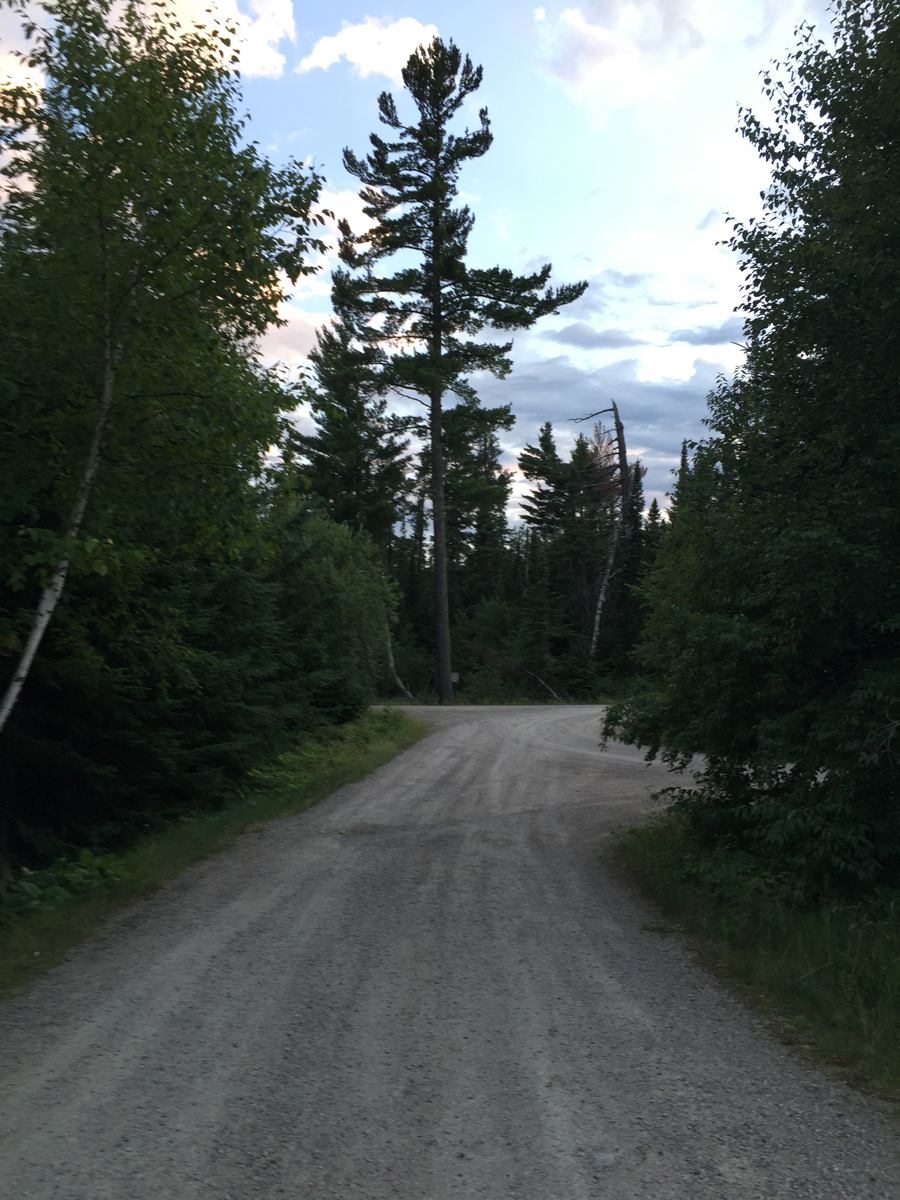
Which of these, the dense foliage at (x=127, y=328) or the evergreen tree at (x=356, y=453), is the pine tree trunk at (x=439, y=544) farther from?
the dense foliage at (x=127, y=328)

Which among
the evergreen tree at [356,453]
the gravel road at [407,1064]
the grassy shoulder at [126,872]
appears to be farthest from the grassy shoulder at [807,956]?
the evergreen tree at [356,453]

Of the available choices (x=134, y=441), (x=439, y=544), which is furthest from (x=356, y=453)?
(x=134, y=441)

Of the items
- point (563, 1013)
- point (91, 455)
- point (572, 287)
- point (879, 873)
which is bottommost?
point (563, 1013)

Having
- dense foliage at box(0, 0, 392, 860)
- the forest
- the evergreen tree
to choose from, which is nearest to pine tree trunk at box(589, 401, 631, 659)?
the evergreen tree

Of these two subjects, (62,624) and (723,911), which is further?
(62,624)

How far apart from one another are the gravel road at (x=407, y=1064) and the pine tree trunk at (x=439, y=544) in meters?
26.0

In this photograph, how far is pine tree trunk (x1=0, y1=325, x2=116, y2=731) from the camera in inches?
283

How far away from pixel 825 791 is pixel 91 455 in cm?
661

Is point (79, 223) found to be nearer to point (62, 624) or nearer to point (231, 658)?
point (62, 624)

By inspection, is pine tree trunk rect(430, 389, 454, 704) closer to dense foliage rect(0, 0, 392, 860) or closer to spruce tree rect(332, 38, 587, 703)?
spruce tree rect(332, 38, 587, 703)

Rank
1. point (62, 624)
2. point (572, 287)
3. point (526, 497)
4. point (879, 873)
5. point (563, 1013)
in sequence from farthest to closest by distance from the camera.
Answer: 1. point (526, 497)
2. point (572, 287)
3. point (62, 624)
4. point (879, 873)
5. point (563, 1013)

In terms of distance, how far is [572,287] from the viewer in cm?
3127

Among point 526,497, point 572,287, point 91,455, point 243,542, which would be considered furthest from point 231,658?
point 526,497

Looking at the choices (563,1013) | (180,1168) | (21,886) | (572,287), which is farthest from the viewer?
(572,287)
